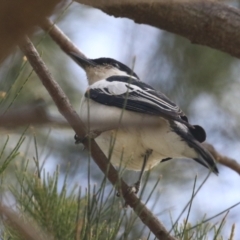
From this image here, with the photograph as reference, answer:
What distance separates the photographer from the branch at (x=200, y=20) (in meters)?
1.36

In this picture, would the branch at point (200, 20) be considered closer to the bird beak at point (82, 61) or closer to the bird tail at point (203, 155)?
the bird tail at point (203, 155)

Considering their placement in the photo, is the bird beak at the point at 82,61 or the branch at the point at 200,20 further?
the bird beak at the point at 82,61

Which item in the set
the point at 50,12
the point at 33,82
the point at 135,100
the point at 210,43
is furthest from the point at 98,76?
the point at 50,12

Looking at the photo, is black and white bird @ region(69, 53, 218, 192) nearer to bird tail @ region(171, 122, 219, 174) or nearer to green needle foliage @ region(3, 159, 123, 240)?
bird tail @ region(171, 122, 219, 174)

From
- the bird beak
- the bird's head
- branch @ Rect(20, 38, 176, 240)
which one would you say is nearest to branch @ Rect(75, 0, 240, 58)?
branch @ Rect(20, 38, 176, 240)

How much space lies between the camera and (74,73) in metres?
3.07

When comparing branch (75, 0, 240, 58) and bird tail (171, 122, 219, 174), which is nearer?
branch (75, 0, 240, 58)

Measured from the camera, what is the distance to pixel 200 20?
4.58ft

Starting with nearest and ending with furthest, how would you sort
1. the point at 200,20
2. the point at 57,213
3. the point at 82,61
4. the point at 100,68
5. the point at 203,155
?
the point at 57,213
the point at 200,20
the point at 203,155
the point at 82,61
the point at 100,68

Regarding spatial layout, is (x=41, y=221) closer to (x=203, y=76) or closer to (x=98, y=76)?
(x=98, y=76)

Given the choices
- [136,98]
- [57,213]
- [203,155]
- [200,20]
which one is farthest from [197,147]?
[57,213]

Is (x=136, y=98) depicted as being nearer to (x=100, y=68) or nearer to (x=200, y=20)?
(x=100, y=68)

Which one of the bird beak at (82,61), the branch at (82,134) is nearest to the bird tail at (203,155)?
the branch at (82,134)

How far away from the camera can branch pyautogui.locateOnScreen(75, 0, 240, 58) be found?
4.45 ft
